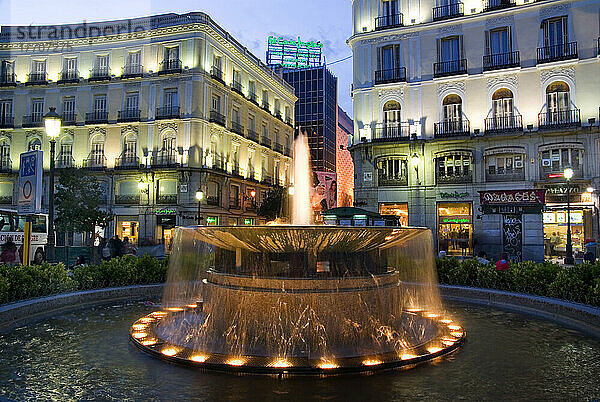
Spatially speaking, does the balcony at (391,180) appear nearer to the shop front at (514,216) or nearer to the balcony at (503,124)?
the shop front at (514,216)

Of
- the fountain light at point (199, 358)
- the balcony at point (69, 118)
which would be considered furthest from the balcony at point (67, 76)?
the fountain light at point (199, 358)

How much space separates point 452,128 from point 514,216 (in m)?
6.17

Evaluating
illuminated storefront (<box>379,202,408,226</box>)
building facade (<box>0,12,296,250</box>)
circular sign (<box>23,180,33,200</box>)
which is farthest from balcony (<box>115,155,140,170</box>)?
circular sign (<box>23,180,33,200</box>)

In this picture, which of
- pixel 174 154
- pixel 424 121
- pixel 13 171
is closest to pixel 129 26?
pixel 174 154

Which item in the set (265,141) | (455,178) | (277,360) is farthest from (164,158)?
(277,360)

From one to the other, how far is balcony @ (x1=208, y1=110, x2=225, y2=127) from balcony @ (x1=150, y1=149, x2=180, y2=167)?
4.04 metres

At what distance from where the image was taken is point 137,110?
36.1 meters

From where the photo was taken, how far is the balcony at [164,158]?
1367 inches

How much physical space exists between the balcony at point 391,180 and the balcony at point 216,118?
50.7 feet

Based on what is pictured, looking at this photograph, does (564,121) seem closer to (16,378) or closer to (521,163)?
(521,163)

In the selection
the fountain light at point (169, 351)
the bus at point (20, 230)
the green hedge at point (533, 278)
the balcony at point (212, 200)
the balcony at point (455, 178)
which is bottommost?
the fountain light at point (169, 351)

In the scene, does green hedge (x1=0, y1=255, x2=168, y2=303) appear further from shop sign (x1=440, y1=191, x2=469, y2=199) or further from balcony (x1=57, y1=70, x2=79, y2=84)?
balcony (x1=57, y1=70, x2=79, y2=84)

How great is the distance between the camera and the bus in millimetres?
20234

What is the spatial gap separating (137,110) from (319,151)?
107 ft
